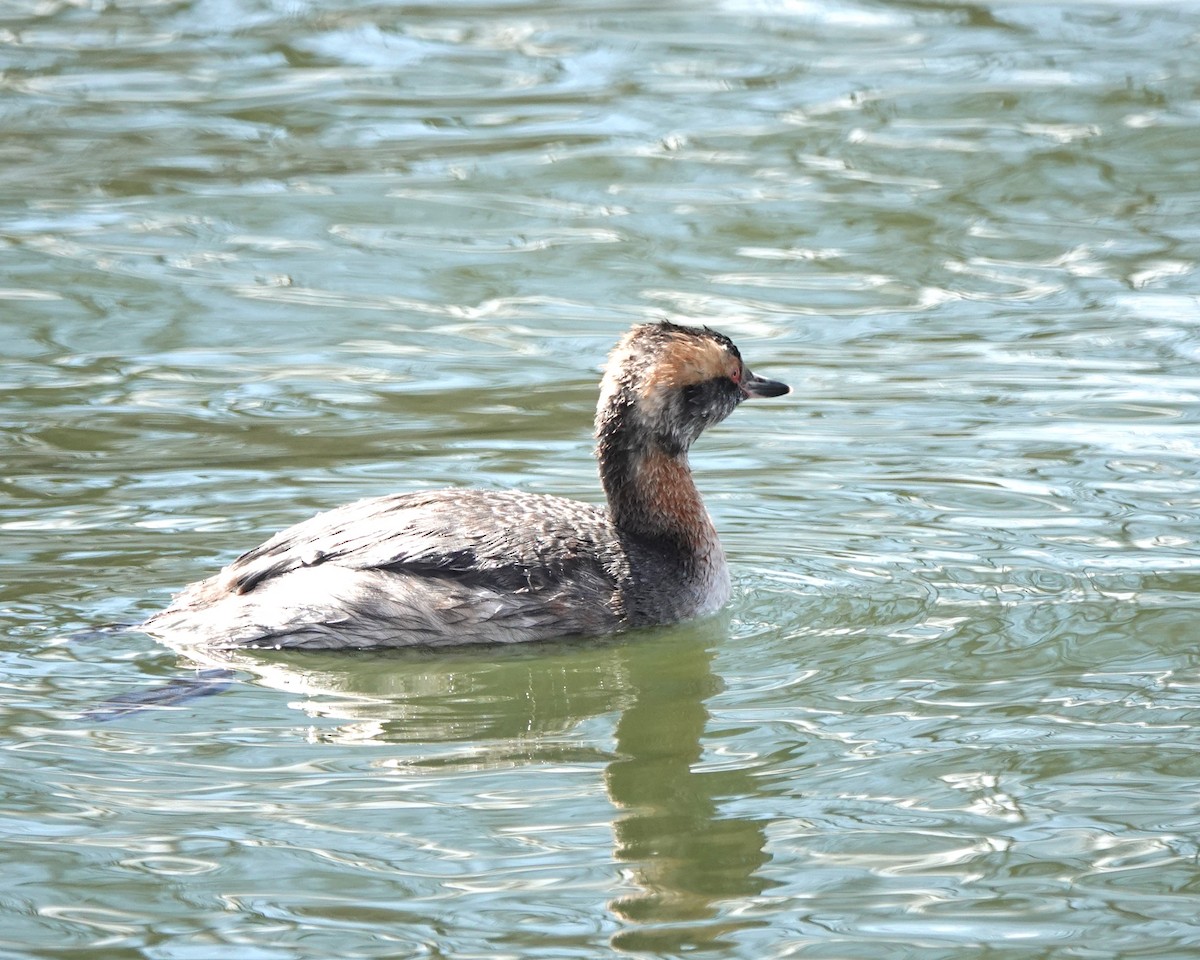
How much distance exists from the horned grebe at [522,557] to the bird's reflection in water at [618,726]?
0.09 m

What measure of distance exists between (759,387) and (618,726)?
206 centimetres

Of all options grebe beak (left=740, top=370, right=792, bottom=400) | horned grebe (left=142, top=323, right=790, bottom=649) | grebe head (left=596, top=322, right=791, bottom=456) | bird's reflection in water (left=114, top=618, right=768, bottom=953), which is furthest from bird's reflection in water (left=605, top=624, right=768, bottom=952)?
grebe beak (left=740, top=370, right=792, bottom=400)

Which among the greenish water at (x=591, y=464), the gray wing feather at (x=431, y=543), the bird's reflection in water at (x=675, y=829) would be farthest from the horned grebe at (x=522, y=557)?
the bird's reflection in water at (x=675, y=829)

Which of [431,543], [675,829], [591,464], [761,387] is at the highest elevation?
[761,387]

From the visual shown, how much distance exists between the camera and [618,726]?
6.87 metres

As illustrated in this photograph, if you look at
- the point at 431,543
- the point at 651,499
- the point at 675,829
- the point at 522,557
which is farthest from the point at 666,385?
the point at 675,829

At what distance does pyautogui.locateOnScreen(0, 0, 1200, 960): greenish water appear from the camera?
5.65m

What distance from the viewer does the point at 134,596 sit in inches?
314

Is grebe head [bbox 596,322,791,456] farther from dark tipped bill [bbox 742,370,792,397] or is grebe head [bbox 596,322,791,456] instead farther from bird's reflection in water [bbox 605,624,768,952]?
bird's reflection in water [bbox 605,624,768,952]

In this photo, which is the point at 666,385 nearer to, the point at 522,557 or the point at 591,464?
the point at 522,557

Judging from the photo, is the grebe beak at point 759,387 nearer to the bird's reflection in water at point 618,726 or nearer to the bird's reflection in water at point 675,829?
the bird's reflection in water at point 618,726

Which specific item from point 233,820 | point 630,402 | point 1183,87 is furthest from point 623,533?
point 1183,87

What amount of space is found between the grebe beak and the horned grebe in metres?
0.07

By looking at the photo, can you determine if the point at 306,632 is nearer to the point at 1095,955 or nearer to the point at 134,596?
the point at 134,596
